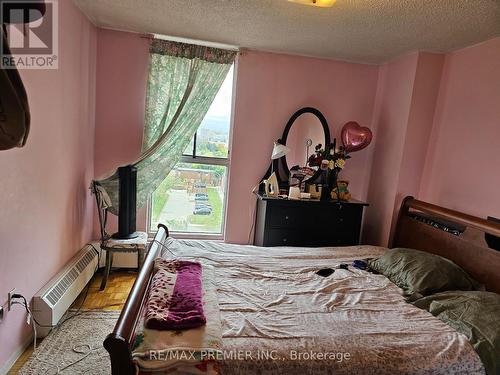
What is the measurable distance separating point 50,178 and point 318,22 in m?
2.26

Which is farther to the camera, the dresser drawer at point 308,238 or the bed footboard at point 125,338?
the dresser drawer at point 308,238

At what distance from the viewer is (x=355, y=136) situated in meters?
3.16

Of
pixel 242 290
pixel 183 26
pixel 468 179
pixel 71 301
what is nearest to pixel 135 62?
pixel 183 26

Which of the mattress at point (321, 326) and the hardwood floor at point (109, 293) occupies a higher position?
the mattress at point (321, 326)

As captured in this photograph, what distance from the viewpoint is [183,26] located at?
2611mm

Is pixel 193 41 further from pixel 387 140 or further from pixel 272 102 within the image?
pixel 387 140

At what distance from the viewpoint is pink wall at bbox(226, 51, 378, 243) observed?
318 centimetres

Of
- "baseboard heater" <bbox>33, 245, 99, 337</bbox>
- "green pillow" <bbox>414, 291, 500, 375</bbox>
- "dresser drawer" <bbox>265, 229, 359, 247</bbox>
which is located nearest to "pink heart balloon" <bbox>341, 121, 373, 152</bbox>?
"dresser drawer" <bbox>265, 229, 359, 247</bbox>

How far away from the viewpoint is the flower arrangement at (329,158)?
119 inches

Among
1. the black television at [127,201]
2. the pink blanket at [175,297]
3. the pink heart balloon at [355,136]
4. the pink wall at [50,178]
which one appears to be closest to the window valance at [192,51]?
the pink wall at [50,178]

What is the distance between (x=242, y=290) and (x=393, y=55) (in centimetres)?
269

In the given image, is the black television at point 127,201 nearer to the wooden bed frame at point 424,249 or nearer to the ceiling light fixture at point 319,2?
the wooden bed frame at point 424,249

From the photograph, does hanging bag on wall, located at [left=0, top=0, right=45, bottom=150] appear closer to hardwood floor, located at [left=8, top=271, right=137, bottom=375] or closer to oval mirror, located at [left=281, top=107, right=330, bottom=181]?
hardwood floor, located at [left=8, top=271, right=137, bottom=375]

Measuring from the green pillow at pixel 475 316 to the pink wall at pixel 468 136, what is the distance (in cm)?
92
